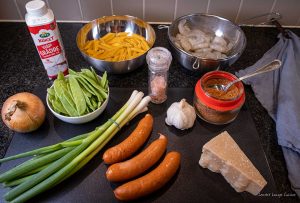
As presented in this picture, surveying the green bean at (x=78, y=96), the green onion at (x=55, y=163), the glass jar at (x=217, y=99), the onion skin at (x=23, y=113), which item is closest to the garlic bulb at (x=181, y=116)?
the glass jar at (x=217, y=99)

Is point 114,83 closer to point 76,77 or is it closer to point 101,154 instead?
point 76,77

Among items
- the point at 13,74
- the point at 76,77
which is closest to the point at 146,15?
the point at 76,77

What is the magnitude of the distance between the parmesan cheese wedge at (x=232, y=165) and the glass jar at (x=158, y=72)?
0.26m

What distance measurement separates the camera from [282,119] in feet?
2.61

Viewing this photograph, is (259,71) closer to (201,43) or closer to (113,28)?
(201,43)

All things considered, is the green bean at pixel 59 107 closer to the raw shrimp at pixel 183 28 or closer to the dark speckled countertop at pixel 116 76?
the dark speckled countertop at pixel 116 76

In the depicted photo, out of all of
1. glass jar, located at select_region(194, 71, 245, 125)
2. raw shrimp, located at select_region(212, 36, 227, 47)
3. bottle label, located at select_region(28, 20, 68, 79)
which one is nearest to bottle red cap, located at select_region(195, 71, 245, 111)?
glass jar, located at select_region(194, 71, 245, 125)

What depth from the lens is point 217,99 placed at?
2.43 ft

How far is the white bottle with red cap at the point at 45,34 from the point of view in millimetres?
725

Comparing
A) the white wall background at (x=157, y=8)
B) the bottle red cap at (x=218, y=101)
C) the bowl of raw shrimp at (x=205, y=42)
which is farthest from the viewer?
the white wall background at (x=157, y=8)

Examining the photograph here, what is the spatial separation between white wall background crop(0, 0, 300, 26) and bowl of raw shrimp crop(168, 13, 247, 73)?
5.0 inches

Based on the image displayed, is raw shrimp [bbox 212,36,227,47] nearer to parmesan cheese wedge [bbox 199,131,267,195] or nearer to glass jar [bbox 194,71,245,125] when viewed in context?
glass jar [bbox 194,71,245,125]

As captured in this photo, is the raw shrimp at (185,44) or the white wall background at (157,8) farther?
the white wall background at (157,8)

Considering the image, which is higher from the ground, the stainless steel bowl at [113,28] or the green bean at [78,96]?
the stainless steel bowl at [113,28]
